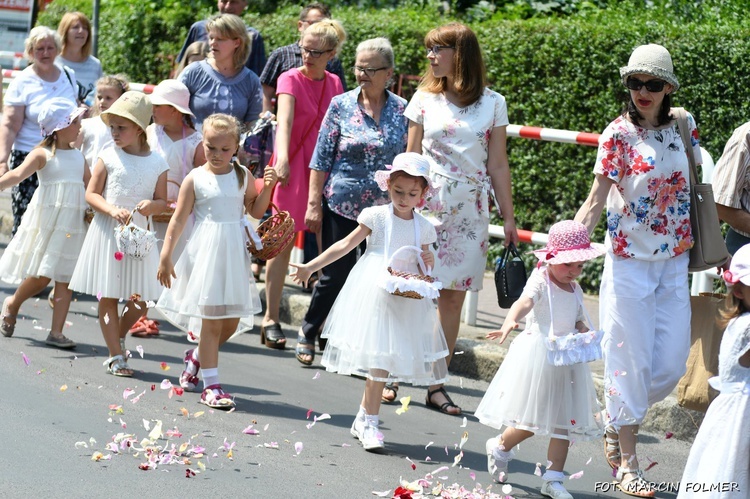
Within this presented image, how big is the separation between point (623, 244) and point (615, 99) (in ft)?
14.6

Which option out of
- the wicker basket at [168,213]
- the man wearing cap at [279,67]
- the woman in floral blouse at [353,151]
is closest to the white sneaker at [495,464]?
the woman in floral blouse at [353,151]

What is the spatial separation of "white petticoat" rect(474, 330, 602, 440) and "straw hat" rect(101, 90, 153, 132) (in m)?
3.03

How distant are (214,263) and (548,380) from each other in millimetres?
2179

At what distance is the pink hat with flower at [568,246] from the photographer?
592 cm

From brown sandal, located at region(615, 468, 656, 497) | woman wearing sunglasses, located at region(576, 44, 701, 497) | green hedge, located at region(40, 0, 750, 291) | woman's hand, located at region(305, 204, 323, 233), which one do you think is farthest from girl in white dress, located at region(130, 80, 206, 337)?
green hedge, located at region(40, 0, 750, 291)

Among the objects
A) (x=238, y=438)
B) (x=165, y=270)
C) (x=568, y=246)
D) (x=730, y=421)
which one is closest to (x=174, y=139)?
(x=165, y=270)

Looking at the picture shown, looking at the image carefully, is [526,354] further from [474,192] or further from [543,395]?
[474,192]

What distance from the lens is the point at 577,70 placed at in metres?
10.6

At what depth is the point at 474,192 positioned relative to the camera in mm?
7355

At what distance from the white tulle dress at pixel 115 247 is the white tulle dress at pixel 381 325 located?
5.25 ft

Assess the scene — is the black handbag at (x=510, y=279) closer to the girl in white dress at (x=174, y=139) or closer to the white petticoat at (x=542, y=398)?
the white petticoat at (x=542, y=398)

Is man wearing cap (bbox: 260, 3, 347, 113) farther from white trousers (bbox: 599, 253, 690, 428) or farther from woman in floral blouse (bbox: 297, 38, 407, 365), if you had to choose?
white trousers (bbox: 599, 253, 690, 428)

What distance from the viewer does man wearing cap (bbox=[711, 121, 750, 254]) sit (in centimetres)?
633

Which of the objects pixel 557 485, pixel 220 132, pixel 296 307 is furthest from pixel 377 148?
pixel 557 485
